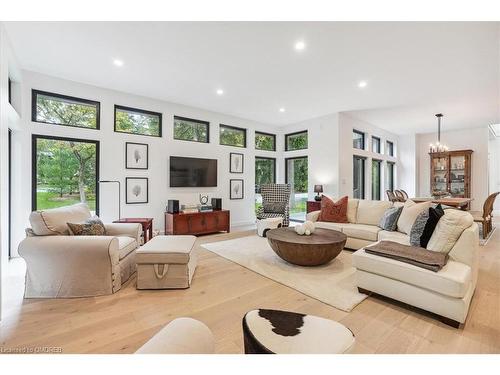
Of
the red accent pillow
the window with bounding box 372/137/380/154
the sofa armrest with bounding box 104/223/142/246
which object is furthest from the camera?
the window with bounding box 372/137/380/154

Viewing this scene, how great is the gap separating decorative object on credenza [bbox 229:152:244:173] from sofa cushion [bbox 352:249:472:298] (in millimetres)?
4339

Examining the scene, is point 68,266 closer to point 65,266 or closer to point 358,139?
point 65,266

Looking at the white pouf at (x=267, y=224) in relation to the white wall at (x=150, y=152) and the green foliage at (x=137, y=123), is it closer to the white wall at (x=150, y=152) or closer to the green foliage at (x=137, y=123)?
the white wall at (x=150, y=152)

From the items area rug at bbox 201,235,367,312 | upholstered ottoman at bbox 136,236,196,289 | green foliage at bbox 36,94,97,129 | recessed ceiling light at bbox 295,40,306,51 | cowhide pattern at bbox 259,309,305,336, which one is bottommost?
area rug at bbox 201,235,367,312

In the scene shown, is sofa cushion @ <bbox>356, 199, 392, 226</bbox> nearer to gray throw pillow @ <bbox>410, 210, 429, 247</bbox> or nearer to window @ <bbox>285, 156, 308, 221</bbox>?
gray throw pillow @ <bbox>410, 210, 429, 247</bbox>

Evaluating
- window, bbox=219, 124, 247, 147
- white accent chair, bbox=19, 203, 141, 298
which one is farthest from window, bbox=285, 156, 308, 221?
white accent chair, bbox=19, 203, 141, 298

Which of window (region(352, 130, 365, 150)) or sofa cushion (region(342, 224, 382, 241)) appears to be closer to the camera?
sofa cushion (region(342, 224, 382, 241))

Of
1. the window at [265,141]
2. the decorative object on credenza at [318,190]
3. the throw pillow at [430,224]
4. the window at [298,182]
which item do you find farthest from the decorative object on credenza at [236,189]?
the throw pillow at [430,224]

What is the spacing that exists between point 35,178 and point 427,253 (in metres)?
5.41

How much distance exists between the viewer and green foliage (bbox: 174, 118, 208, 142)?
17.9ft

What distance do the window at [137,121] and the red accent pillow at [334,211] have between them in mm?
3770

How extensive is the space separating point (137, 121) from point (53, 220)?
294 centimetres

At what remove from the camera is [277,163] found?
743 cm

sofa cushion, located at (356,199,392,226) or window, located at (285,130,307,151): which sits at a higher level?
window, located at (285,130,307,151)
